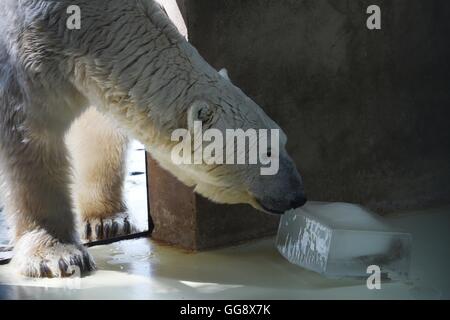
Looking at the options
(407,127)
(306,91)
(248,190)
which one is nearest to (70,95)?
(248,190)

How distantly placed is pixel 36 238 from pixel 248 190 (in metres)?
0.87

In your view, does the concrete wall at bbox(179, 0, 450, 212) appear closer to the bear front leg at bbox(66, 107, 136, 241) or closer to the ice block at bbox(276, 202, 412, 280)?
the ice block at bbox(276, 202, 412, 280)

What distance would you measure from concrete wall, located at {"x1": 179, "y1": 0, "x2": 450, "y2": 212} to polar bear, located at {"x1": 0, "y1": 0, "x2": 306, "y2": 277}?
1.14 feet

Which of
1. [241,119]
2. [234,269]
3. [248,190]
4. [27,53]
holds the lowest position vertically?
[234,269]

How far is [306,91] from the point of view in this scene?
387 cm

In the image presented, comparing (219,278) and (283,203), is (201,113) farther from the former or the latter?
(219,278)

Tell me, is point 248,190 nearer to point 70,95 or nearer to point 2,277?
point 70,95

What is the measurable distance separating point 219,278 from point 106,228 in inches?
34.6

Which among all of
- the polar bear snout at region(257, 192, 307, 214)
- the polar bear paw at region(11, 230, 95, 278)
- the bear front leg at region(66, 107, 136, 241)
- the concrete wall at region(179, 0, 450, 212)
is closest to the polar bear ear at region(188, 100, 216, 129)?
the polar bear snout at region(257, 192, 307, 214)

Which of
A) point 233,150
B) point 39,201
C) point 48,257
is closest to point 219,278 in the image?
point 233,150

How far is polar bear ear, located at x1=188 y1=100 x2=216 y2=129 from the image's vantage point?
10.2 feet

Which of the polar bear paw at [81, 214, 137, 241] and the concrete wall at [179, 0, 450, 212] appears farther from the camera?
the polar bear paw at [81, 214, 137, 241]

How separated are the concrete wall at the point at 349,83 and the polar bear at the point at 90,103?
349mm

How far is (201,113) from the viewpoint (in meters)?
3.11
